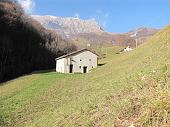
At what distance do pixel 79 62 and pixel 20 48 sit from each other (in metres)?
24.6

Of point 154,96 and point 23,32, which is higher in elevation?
point 23,32

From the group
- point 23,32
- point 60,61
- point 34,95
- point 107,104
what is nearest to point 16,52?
point 23,32

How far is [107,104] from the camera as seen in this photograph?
17.2 meters

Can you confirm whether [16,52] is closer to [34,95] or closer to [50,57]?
[50,57]

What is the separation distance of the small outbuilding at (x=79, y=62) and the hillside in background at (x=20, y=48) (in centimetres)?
1233

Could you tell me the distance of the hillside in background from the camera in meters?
92.0

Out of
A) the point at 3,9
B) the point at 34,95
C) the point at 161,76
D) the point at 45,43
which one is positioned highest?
the point at 3,9

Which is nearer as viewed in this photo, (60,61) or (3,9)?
(60,61)

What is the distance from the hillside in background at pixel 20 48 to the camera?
9200 centimetres

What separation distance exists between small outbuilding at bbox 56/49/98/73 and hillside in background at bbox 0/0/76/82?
40.5 ft

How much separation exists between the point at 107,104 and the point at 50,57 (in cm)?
10271

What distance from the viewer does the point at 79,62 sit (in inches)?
3425

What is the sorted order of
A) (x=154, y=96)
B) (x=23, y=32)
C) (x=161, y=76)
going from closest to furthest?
1. (x=154, y=96)
2. (x=161, y=76)
3. (x=23, y=32)

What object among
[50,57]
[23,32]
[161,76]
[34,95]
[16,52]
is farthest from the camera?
[50,57]
